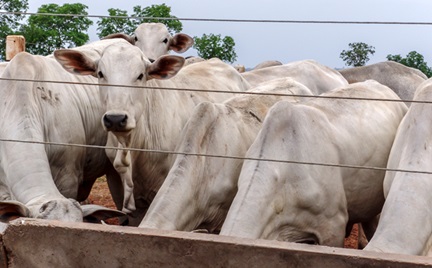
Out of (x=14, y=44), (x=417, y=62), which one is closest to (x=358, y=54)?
(x=417, y=62)

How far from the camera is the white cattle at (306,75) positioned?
10.8 m

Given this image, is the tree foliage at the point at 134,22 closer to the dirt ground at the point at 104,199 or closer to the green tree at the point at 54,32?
the green tree at the point at 54,32

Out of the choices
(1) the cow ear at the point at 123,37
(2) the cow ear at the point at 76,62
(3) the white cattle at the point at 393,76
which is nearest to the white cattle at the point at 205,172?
(2) the cow ear at the point at 76,62

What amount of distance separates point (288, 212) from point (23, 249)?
2.08m

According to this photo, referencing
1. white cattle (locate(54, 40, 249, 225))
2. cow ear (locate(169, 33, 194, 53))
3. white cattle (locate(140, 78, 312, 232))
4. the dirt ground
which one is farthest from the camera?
cow ear (locate(169, 33, 194, 53))

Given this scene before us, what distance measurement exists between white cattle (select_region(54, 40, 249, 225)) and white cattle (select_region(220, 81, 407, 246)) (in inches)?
40.4

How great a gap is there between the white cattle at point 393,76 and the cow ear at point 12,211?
917 centimetres

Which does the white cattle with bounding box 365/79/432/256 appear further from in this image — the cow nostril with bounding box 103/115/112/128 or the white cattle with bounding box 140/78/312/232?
the cow nostril with bounding box 103/115/112/128

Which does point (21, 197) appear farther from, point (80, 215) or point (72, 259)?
point (72, 259)

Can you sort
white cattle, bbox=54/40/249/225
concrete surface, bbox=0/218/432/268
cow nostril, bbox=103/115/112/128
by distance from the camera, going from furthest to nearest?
white cattle, bbox=54/40/249/225 → cow nostril, bbox=103/115/112/128 → concrete surface, bbox=0/218/432/268

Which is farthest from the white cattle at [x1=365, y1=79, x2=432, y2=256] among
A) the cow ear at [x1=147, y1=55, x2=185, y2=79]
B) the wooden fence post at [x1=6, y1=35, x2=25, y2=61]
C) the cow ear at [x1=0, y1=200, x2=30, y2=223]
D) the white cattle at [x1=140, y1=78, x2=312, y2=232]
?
the wooden fence post at [x1=6, y1=35, x2=25, y2=61]

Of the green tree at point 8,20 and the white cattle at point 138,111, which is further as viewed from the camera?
the green tree at point 8,20

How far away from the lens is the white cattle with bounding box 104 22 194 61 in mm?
11000

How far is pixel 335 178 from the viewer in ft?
22.8
